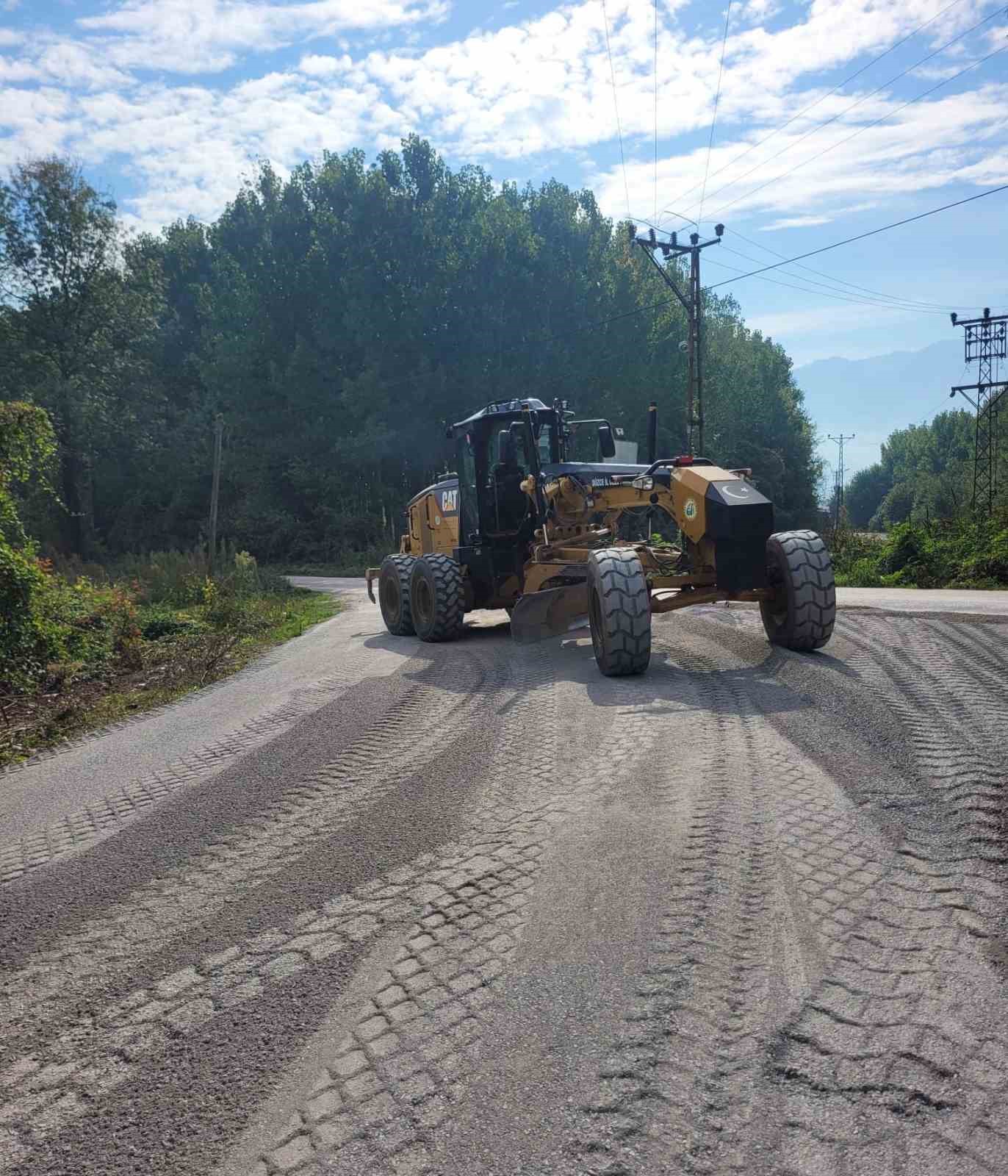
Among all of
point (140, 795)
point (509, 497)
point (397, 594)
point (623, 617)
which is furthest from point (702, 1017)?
point (397, 594)

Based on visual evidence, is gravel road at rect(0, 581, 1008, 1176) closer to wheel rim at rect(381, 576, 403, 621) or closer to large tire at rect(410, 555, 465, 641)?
large tire at rect(410, 555, 465, 641)

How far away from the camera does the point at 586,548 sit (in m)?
11.4

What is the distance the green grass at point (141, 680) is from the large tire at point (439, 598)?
7.95ft

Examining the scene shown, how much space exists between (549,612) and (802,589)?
290 cm

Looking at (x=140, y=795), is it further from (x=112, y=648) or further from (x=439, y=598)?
(x=112, y=648)

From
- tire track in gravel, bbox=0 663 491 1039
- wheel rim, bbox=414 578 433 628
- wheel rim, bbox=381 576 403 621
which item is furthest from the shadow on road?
wheel rim, bbox=381 576 403 621

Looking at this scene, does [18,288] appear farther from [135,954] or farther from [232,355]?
[135,954]

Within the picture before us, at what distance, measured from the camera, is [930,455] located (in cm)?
12912

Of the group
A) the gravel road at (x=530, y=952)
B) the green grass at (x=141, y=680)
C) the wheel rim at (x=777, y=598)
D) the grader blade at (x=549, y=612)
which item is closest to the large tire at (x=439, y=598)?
the grader blade at (x=549, y=612)

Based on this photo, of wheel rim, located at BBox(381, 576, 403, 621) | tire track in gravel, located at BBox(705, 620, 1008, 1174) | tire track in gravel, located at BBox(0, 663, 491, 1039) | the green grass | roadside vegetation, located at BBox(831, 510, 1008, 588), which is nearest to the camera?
tire track in gravel, located at BBox(705, 620, 1008, 1174)

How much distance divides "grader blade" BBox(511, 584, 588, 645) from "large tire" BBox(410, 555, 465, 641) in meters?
1.70

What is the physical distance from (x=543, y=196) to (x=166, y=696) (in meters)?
41.4

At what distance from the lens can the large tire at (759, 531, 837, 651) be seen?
9023 millimetres

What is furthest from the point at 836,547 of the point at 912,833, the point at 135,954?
the point at 135,954
